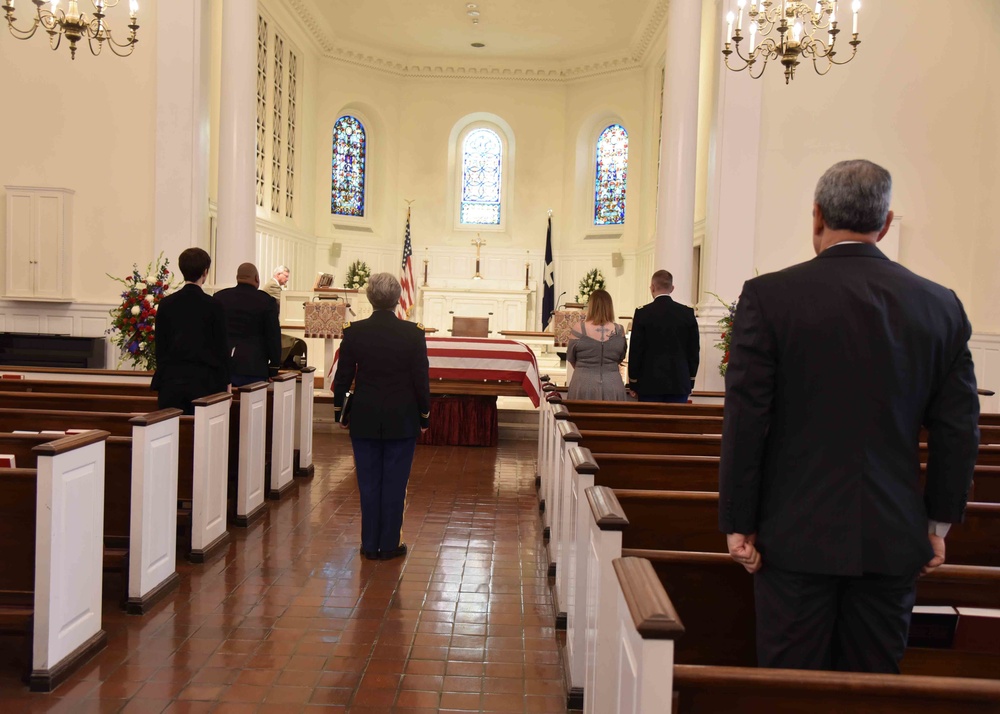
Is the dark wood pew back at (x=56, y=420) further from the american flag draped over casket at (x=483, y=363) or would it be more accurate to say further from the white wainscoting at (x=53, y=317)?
the white wainscoting at (x=53, y=317)

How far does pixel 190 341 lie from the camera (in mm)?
5055

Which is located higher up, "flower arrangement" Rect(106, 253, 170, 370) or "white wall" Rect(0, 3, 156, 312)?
"white wall" Rect(0, 3, 156, 312)

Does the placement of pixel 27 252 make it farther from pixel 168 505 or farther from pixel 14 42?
pixel 168 505

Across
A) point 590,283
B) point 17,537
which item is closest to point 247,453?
point 17,537

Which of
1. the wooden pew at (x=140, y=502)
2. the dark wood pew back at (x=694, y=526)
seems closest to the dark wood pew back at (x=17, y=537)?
the wooden pew at (x=140, y=502)

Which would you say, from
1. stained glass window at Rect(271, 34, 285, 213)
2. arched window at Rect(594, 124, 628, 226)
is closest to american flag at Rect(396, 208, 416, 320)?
stained glass window at Rect(271, 34, 285, 213)

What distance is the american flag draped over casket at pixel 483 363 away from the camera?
360 inches

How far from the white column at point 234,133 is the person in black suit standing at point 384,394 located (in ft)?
17.8

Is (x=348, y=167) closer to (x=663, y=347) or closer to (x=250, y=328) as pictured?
(x=250, y=328)

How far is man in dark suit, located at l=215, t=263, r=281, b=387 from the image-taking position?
6230 millimetres

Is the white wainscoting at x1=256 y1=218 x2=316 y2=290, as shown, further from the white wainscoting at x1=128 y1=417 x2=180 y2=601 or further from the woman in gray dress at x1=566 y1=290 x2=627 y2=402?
the white wainscoting at x1=128 y1=417 x2=180 y2=601

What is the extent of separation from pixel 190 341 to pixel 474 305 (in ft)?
44.1

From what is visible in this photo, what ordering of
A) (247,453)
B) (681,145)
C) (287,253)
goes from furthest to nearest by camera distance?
(287,253)
(681,145)
(247,453)

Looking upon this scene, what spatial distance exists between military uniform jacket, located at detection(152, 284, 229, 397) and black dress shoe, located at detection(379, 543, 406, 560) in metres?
1.40
